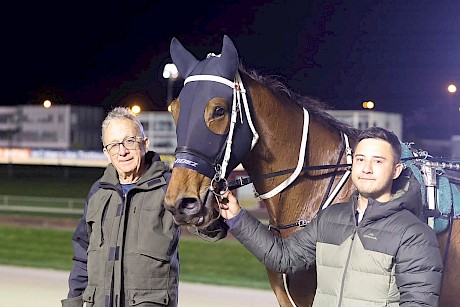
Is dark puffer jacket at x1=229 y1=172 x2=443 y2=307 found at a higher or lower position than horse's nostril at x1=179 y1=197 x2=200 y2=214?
lower

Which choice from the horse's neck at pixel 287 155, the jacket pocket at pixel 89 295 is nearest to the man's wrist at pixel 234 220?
the horse's neck at pixel 287 155

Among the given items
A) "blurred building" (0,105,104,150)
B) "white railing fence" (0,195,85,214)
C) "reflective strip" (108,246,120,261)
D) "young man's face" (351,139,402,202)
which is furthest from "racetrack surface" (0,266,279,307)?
"blurred building" (0,105,104,150)

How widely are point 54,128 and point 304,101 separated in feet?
153

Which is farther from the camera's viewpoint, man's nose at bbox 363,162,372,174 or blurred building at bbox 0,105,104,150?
blurred building at bbox 0,105,104,150

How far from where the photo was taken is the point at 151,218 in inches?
122

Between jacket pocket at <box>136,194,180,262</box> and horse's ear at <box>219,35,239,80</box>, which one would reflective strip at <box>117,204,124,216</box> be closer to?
jacket pocket at <box>136,194,180,262</box>

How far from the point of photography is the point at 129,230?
3125 mm

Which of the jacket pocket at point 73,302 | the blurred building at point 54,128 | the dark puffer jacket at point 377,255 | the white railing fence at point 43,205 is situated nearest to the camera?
the dark puffer jacket at point 377,255

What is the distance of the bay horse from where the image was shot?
2647mm

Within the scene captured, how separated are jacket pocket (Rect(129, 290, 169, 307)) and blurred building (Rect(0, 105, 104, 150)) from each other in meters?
44.6

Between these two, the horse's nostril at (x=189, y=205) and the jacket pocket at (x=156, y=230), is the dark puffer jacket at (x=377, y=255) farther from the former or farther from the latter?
the jacket pocket at (x=156, y=230)

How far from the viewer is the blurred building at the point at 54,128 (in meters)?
47.9

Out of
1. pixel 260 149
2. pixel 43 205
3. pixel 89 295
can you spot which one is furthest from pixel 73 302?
pixel 43 205

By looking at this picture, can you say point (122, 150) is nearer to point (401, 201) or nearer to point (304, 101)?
point (304, 101)
